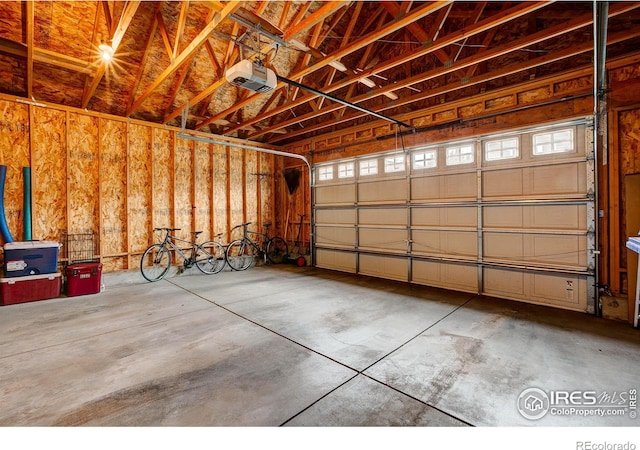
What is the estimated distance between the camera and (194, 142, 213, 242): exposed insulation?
709cm

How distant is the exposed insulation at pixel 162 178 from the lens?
253 inches

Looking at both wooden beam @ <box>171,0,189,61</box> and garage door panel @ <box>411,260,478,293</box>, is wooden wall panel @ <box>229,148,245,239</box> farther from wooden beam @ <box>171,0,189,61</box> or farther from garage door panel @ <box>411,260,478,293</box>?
garage door panel @ <box>411,260,478,293</box>

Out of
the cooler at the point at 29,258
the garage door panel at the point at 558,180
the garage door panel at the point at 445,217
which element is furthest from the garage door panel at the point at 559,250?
the cooler at the point at 29,258

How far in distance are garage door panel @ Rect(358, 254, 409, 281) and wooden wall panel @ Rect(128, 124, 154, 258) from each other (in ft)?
16.4

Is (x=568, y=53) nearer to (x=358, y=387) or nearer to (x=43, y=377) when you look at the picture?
(x=358, y=387)

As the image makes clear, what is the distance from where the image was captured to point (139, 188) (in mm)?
6258

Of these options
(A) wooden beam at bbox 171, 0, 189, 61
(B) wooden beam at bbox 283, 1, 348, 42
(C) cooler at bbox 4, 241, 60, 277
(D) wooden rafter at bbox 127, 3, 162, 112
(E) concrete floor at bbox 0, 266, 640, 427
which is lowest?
(E) concrete floor at bbox 0, 266, 640, 427

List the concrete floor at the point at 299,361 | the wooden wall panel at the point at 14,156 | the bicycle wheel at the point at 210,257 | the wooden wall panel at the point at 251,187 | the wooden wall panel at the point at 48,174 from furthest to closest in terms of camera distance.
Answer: the wooden wall panel at the point at 251,187
the bicycle wheel at the point at 210,257
the wooden wall panel at the point at 48,174
the wooden wall panel at the point at 14,156
the concrete floor at the point at 299,361

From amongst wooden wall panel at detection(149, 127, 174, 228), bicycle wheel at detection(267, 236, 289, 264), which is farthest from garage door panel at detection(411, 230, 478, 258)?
wooden wall panel at detection(149, 127, 174, 228)

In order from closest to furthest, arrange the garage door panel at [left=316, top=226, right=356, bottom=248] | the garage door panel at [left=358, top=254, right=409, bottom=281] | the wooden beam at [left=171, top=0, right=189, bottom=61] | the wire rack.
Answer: the wooden beam at [left=171, top=0, right=189, bottom=61], the wire rack, the garage door panel at [left=358, top=254, right=409, bottom=281], the garage door panel at [left=316, top=226, right=356, bottom=248]

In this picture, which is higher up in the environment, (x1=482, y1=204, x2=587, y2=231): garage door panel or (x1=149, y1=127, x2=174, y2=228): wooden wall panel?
(x1=149, y1=127, x2=174, y2=228): wooden wall panel

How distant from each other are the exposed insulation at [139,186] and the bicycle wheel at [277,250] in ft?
10.6

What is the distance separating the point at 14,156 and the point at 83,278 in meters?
2.44

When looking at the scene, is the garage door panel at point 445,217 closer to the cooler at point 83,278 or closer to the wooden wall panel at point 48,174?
the cooler at point 83,278
